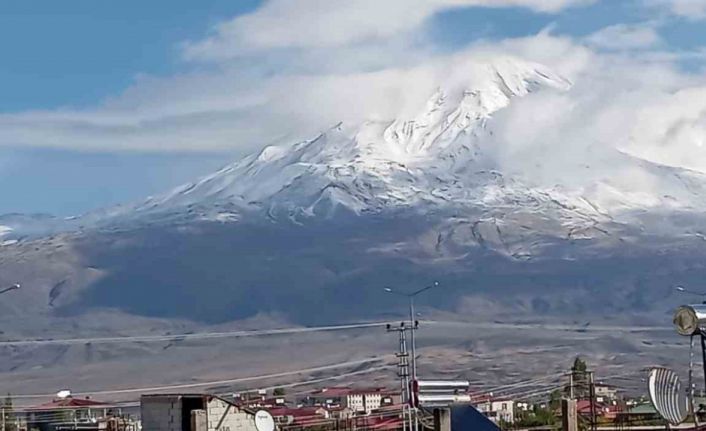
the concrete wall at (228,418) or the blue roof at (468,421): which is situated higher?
the concrete wall at (228,418)

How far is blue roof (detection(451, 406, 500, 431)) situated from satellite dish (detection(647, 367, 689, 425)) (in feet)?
7.77

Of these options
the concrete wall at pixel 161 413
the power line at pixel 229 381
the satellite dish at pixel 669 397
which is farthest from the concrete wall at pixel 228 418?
the power line at pixel 229 381

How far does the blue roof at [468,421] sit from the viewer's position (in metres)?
16.7

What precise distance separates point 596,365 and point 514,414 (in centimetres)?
10554

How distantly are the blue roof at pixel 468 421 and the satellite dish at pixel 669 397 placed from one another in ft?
7.77

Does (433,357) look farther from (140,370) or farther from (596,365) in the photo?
(140,370)

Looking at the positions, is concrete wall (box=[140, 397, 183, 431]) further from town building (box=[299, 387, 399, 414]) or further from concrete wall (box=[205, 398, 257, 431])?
town building (box=[299, 387, 399, 414])

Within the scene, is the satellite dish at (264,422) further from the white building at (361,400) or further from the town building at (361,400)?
the white building at (361,400)

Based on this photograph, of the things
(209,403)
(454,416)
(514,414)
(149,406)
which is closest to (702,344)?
(454,416)

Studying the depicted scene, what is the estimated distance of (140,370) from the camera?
19400 cm

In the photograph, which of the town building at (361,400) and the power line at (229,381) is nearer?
the town building at (361,400)

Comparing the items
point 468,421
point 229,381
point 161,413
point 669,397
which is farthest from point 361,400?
point 669,397

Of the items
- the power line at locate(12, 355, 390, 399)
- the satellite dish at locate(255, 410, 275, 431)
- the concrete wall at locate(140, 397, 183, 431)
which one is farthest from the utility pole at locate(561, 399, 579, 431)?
the power line at locate(12, 355, 390, 399)

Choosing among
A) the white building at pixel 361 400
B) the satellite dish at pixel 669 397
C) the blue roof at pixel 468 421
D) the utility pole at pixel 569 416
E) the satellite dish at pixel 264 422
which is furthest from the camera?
the white building at pixel 361 400
